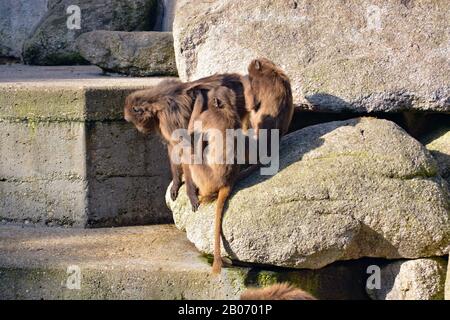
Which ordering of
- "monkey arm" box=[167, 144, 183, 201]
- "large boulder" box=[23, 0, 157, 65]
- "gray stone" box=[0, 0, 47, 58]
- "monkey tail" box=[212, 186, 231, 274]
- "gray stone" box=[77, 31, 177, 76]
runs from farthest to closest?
1. "gray stone" box=[0, 0, 47, 58]
2. "large boulder" box=[23, 0, 157, 65]
3. "gray stone" box=[77, 31, 177, 76]
4. "monkey arm" box=[167, 144, 183, 201]
5. "monkey tail" box=[212, 186, 231, 274]

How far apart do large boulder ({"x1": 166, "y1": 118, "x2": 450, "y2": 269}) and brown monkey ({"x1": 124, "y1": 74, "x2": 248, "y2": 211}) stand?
488 millimetres

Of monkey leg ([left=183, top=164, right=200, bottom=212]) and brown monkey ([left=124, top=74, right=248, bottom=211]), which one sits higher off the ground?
brown monkey ([left=124, top=74, right=248, bottom=211])

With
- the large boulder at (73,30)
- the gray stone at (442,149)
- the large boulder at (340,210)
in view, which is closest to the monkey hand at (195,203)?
the large boulder at (340,210)

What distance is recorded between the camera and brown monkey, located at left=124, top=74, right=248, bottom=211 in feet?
21.5

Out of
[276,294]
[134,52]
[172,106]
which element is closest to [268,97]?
[172,106]

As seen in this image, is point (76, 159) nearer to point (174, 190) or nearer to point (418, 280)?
point (174, 190)

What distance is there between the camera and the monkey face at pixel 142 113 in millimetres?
6621

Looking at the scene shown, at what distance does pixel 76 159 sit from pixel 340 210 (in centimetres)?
201

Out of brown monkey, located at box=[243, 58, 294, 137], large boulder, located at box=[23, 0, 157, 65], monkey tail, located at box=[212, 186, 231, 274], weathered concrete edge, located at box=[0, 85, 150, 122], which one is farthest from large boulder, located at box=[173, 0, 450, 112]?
large boulder, located at box=[23, 0, 157, 65]

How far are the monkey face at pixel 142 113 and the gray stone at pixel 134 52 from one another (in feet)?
5.35

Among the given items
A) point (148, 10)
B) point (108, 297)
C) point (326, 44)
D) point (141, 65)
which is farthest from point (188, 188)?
point (148, 10)

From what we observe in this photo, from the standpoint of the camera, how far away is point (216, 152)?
633cm

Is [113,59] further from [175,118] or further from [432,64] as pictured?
[432,64]

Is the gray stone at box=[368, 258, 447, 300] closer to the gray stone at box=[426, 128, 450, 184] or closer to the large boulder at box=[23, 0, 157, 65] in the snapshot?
the gray stone at box=[426, 128, 450, 184]
